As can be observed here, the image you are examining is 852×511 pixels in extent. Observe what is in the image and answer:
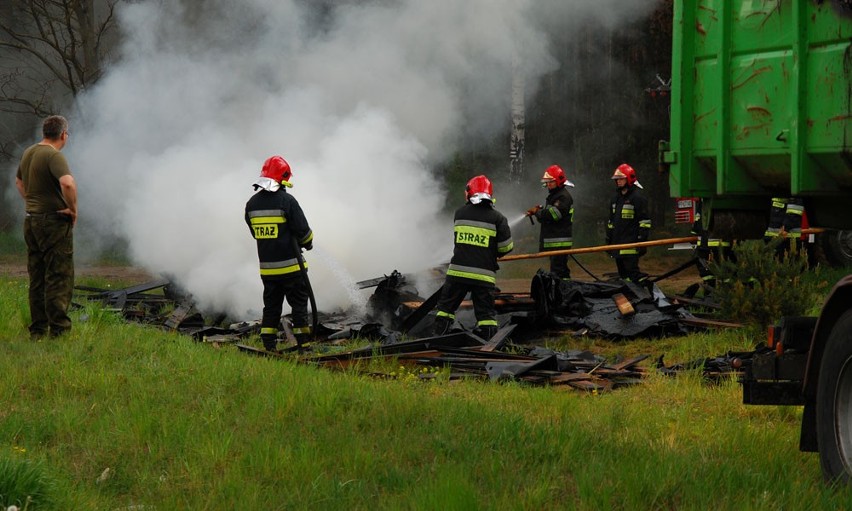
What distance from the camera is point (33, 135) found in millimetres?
23469

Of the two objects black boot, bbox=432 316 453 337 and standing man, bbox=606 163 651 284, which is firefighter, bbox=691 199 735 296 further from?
black boot, bbox=432 316 453 337

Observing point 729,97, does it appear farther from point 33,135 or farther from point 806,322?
point 33,135

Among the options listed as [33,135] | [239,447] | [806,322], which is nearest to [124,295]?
[239,447]

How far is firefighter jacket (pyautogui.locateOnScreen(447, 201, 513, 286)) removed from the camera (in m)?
9.62

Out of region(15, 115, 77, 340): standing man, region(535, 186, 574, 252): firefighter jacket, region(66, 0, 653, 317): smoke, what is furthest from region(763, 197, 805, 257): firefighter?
region(66, 0, 653, 317): smoke

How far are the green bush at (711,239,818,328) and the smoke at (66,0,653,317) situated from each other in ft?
14.8

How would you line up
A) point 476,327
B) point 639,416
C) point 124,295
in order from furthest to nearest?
point 124,295
point 476,327
point 639,416

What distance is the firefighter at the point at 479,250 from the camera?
9633mm

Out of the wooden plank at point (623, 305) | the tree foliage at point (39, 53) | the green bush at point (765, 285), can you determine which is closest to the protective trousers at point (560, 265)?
the wooden plank at point (623, 305)

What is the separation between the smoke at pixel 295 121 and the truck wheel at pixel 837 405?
7.86 m

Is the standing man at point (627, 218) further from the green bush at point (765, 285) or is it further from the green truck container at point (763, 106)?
the green truck container at point (763, 106)

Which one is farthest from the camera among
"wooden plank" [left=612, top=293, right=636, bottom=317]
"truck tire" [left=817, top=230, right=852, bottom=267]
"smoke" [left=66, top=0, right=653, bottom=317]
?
"truck tire" [left=817, top=230, right=852, bottom=267]

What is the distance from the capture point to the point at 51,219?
7.67m

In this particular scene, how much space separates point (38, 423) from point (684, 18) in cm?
420
